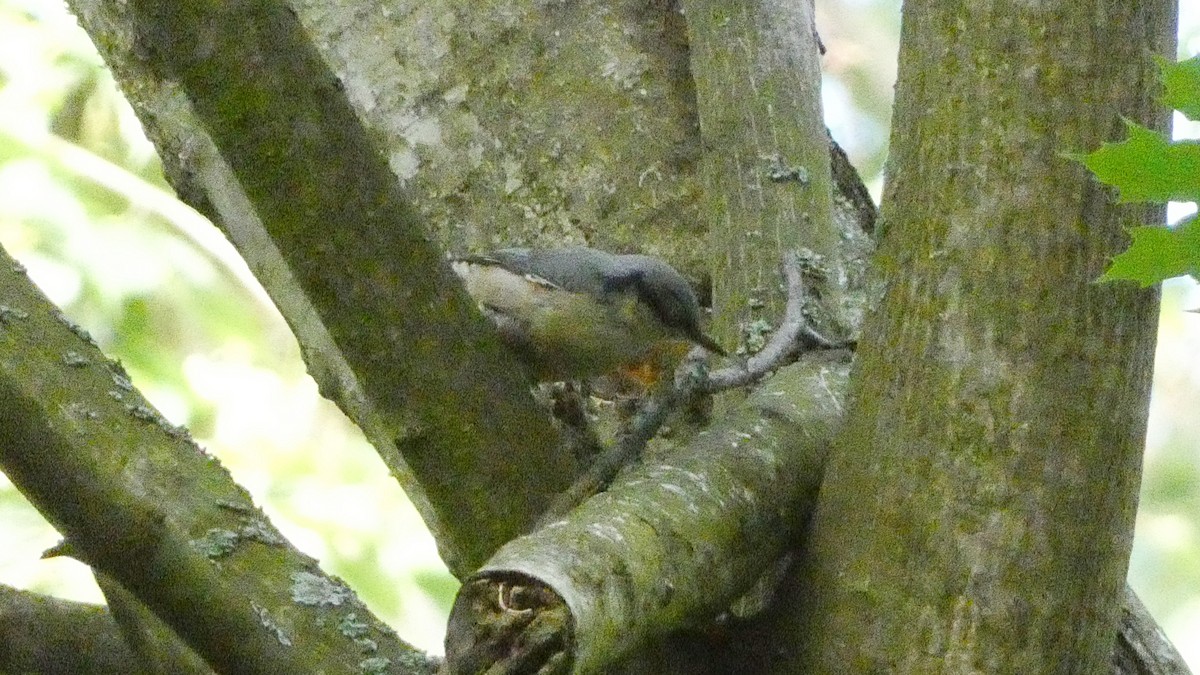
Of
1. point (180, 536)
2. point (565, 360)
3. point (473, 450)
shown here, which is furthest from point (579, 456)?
point (180, 536)

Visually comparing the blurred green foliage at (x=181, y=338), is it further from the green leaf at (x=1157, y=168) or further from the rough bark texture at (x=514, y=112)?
the green leaf at (x=1157, y=168)

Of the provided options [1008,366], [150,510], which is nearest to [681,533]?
[1008,366]

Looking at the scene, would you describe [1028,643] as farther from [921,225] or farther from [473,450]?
[473,450]

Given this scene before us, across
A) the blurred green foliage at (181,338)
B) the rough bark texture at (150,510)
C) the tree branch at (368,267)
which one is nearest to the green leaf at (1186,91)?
the tree branch at (368,267)

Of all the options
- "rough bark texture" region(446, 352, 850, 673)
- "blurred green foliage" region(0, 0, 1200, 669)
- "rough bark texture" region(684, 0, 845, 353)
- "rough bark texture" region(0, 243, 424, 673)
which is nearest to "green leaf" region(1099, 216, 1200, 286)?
"rough bark texture" region(446, 352, 850, 673)

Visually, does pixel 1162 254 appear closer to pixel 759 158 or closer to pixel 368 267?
pixel 368 267

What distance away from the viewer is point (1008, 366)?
146 cm

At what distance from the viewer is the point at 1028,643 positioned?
149 centimetres

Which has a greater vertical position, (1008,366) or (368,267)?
(368,267)

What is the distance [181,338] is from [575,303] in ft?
11.0

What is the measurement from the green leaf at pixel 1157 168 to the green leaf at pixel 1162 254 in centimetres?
3

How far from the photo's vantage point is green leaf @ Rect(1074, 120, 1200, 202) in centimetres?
103

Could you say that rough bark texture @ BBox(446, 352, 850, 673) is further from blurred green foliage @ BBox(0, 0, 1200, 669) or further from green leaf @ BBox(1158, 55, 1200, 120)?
blurred green foliage @ BBox(0, 0, 1200, 669)

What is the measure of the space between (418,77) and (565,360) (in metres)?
0.60
